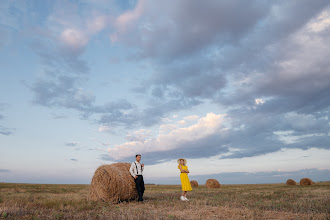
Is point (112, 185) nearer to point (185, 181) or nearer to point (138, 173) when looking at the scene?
point (138, 173)

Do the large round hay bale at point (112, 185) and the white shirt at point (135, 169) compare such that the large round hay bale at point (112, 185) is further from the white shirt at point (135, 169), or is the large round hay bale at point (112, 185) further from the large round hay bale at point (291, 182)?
the large round hay bale at point (291, 182)

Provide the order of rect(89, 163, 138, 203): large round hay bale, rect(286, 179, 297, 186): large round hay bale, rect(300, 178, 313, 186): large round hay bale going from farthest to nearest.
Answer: rect(286, 179, 297, 186): large round hay bale < rect(300, 178, 313, 186): large round hay bale < rect(89, 163, 138, 203): large round hay bale

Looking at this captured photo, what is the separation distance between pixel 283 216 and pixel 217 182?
2462 centimetres

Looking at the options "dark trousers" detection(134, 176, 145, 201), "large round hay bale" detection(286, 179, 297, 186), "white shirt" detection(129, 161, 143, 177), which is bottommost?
"large round hay bale" detection(286, 179, 297, 186)

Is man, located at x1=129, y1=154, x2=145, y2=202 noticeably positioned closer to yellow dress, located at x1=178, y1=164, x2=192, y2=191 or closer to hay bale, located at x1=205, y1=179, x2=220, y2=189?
yellow dress, located at x1=178, y1=164, x2=192, y2=191

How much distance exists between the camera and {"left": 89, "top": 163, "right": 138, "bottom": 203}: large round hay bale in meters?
13.6

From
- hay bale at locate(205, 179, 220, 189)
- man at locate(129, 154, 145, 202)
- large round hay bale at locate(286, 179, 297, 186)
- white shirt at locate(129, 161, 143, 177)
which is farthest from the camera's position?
large round hay bale at locate(286, 179, 297, 186)

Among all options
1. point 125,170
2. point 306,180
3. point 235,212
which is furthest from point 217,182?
point 235,212

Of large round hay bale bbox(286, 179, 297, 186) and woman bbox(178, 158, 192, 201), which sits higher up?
woman bbox(178, 158, 192, 201)

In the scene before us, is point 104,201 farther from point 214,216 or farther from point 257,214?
point 257,214

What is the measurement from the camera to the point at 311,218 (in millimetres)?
7988

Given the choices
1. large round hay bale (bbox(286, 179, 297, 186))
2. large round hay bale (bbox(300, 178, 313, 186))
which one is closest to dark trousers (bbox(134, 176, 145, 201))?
large round hay bale (bbox(300, 178, 313, 186))

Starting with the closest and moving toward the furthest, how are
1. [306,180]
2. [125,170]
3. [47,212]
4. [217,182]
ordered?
[47,212] < [125,170] < [217,182] < [306,180]

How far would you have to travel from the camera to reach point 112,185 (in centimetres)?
1365
